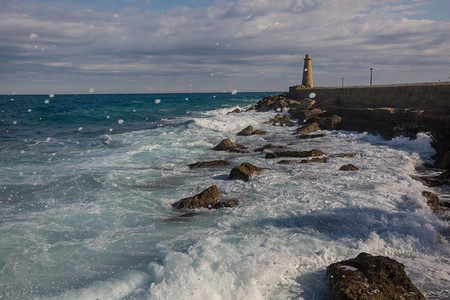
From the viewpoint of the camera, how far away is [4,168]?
36.0 feet

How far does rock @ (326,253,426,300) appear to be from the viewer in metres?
3.62

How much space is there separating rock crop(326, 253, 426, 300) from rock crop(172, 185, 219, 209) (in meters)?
3.24

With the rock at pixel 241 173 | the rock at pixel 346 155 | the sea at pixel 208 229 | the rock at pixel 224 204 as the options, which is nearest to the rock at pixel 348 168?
the sea at pixel 208 229

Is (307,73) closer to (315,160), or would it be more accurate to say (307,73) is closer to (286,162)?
(315,160)

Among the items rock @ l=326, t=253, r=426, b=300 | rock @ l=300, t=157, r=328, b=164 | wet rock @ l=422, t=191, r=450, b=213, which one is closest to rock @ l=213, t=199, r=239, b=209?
rock @ l=326, t=253, r=426, b=300

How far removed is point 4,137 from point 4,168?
9143 millimetres

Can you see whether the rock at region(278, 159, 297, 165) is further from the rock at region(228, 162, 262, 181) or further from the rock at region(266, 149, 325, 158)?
the rock at region(228, 162, 262, 181)

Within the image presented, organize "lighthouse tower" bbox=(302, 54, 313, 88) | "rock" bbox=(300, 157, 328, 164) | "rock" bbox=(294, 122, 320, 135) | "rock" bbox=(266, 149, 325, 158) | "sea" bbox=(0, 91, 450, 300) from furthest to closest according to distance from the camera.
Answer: "lighthouse tower" bbox=(302, 54, 313, 88)
"rock" bbox=(294, 122, 320, 135)
"rock" bbox=(266, 149, 325, 158)
"rock" bbox=(300, 157, 328, 164)
"sea" bbox=(0, 91, 450, 300)

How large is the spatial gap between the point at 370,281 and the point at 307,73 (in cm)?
3390

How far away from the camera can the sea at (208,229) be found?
172 inches

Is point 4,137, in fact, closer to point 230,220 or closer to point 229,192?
point 229,192

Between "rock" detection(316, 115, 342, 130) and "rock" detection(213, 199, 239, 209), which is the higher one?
"rock" detection(316, 115, 342, 130)

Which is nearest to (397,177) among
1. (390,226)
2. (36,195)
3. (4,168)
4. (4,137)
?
(390,226)

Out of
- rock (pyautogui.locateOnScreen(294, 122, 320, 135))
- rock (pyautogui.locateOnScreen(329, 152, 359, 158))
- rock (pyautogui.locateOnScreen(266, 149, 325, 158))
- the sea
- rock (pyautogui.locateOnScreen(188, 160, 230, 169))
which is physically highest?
rock (pyautogui.locateOnScreen(294, 122, 320, 135))
